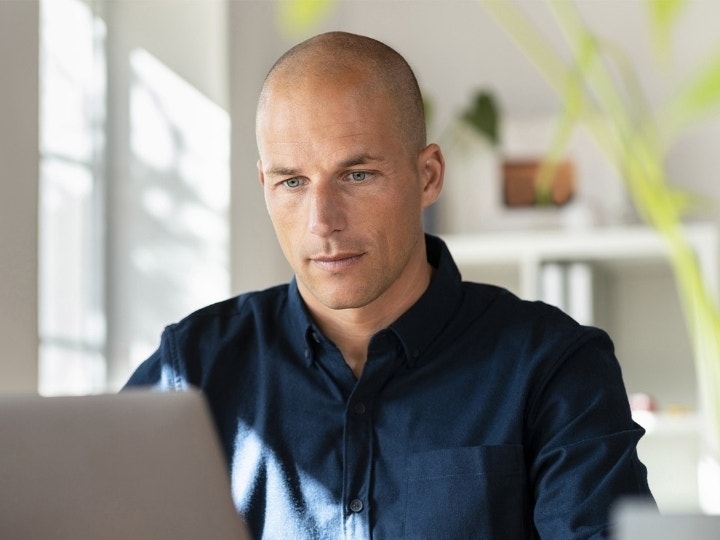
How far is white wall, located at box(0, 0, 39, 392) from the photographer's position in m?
2.04

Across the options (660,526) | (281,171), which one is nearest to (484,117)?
(281,171)

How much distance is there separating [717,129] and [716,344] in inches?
96.7

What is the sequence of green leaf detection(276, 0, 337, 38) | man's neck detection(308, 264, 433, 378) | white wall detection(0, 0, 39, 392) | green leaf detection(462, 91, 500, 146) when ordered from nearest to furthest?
man's neck detection(308, 264, 433, 378) < white wall detection(0, 0, 39, 392) < green leaf detection(462, 91, 500, 146) < green leaf detection(276, 0, 337, 38)

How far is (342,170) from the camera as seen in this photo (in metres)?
1.79

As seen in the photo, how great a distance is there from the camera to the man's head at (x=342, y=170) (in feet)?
5.83

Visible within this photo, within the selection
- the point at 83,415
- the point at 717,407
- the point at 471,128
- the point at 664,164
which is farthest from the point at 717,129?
the point at 83,415

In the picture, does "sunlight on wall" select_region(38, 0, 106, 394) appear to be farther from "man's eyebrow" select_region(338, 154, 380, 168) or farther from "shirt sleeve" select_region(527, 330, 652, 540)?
"shirt sleeve" select_region(527, 330, 652, 540)

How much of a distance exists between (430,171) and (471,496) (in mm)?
548

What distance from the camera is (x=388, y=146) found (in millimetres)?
1850

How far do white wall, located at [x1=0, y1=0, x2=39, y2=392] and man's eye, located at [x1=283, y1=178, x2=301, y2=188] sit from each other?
52 centimetres

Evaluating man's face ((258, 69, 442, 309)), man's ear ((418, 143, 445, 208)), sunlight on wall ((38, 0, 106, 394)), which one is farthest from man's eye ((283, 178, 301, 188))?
sunlight on wall ((38, 0, 106, 394))

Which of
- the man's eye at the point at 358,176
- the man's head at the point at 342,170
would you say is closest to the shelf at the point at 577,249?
the man's head at the point at 342,170

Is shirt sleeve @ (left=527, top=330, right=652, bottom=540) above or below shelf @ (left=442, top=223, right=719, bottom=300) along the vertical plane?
below

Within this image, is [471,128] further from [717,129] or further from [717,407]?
[717,407]
